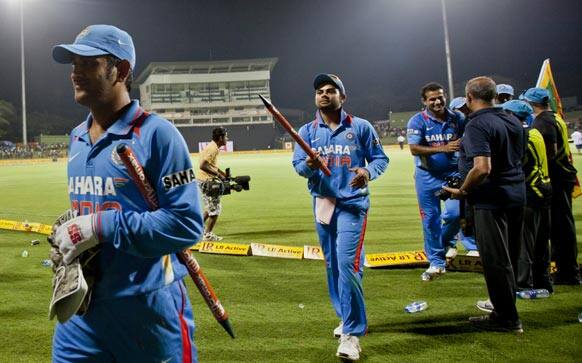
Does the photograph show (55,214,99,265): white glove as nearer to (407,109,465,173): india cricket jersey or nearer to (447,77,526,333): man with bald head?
(447,77,526,333): man with bald head

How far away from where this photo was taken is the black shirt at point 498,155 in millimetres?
4281

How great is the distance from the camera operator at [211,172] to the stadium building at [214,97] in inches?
2784

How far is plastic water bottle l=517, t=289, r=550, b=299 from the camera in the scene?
5477mm

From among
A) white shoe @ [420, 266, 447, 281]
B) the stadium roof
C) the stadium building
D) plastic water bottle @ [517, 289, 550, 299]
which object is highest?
the stadium roof

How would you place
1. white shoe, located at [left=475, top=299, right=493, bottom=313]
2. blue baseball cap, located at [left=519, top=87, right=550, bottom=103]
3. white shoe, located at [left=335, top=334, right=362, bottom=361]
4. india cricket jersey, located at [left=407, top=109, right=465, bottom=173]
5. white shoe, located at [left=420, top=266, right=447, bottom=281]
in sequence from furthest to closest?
india cricket jersey, located at [left=407, top=109, right=465, bottom=173] → white shoe, located at [left=420, top=266, right=447, bottom=281] → blue baseball cap, located at [left=519, top=87, right=550, bottom=103] → white shoe, located at [left=475, top=299, right=493, bottom=313] → white shoe, located at [left=335, top=334, right=362, bottom=361]

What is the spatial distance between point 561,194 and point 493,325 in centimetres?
226

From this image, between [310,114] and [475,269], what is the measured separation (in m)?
113

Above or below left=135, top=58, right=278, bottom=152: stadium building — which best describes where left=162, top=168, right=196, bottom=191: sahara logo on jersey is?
below

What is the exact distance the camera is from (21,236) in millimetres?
9992

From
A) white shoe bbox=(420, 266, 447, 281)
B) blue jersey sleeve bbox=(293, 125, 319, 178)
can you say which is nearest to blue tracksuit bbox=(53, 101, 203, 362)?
blue jersey sleeve bbox=(293, 125, 319, 178)

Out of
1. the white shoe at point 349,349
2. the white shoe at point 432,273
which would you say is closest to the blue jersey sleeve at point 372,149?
the white shoe at point 349,349

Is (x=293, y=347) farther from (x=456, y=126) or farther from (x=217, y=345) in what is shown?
(x=456, y=126)

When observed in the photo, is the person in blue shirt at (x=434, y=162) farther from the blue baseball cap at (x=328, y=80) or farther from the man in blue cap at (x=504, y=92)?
the blue baseball cap at (x=328, y=80)

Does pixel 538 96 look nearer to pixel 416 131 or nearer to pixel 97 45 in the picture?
pixel 416 131
